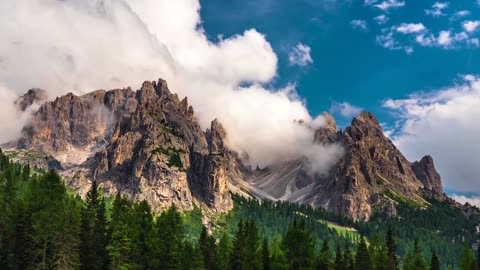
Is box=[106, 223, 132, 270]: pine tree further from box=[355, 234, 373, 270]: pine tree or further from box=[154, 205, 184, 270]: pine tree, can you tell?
box=[355, 234, 373, 270]: pine tree

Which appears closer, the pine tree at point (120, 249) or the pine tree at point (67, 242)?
the pine tree at point (67, 242)

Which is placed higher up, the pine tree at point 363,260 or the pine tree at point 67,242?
the pine tree at point 363,260

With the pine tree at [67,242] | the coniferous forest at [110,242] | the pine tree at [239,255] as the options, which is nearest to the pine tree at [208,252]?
the coniferous forest at [110,242]

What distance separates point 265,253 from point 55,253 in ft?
160

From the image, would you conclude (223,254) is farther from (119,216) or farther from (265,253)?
(119,216)

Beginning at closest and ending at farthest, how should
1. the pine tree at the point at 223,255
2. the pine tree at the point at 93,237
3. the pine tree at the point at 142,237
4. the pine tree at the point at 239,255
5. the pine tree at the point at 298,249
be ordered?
1. the pine tree at the point at 142,237
2. the pine tree at the point at 93,237
3. the pine tree at the point at 298,249
4. the pine tree at the point at 239,255
5. the pine tree at the point at 223,255

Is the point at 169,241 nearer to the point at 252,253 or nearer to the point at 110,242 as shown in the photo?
the point at 110,242

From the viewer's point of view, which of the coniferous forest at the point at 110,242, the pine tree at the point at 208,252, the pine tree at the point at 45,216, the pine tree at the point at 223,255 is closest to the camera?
the pine tree at the point at 45,216

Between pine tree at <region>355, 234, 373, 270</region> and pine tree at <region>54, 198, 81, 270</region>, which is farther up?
pine tree at <region>355, 234, 373, 270</region>

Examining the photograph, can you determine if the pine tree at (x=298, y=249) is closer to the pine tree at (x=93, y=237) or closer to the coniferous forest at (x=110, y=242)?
the coniferous forest at (x=110, y=242)

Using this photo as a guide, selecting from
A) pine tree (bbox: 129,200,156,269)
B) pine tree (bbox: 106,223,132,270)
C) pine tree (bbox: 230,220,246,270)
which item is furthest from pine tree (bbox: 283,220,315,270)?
pine tree (bbox: 106,223,132,270)

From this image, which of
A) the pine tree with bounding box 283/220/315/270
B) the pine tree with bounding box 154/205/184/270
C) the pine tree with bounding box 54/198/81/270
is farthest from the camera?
the pine tree with bounding box 283/220/315/270

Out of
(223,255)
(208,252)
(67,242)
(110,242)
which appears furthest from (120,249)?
(223,255)

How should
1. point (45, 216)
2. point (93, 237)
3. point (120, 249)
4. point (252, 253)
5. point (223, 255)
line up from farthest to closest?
1. point (223, 255)
2. point (252, 253)
3. point (93, 237)
4. point (120, 249)
5. point (45, 216)
